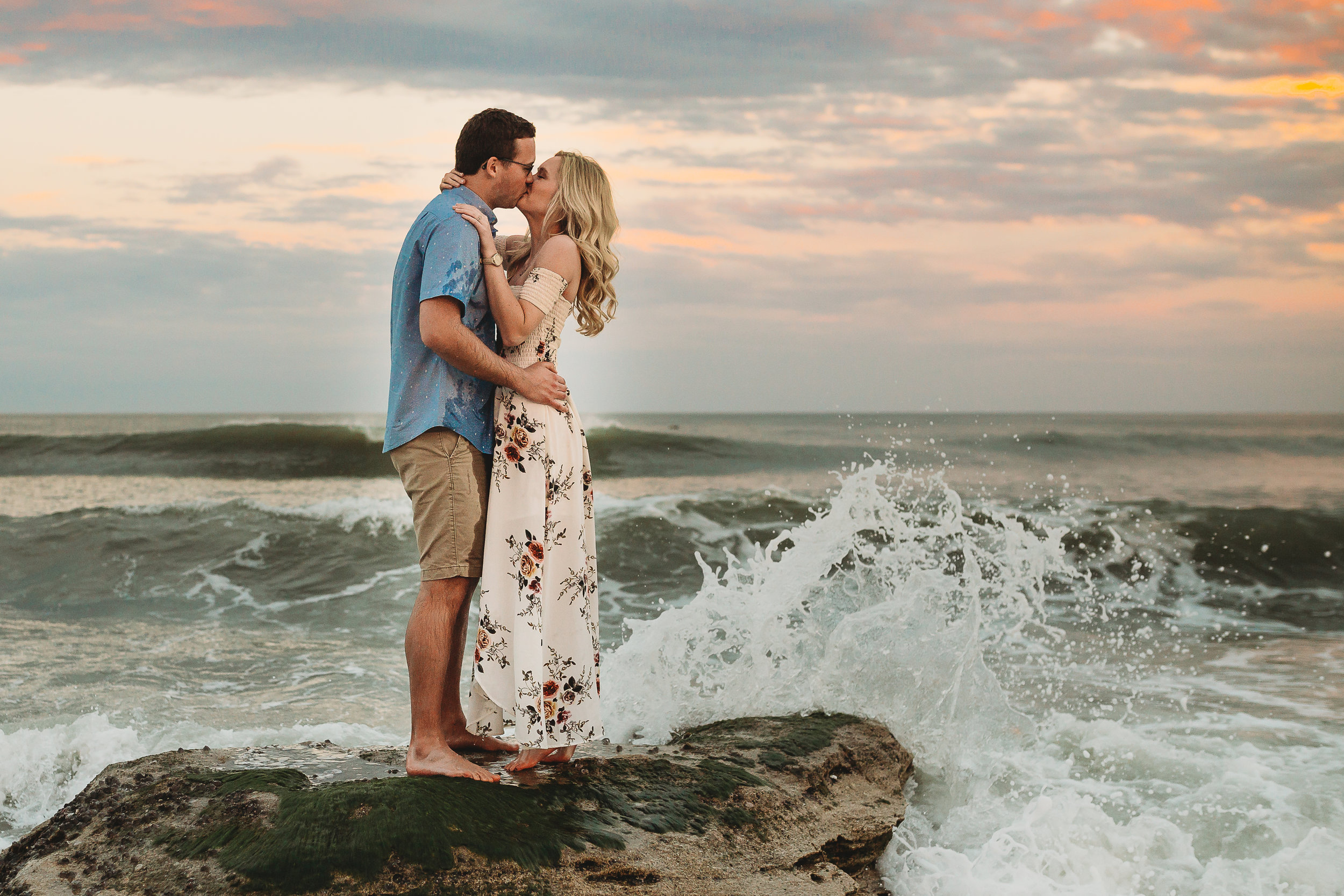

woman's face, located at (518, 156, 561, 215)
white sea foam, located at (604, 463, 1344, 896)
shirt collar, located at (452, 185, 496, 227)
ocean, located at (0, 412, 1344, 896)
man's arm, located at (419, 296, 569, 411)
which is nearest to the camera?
man's arm, located at (419, 296, 569, 411)

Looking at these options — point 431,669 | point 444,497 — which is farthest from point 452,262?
point 431,669

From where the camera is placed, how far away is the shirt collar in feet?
11.0

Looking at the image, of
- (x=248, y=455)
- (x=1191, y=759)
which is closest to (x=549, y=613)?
(x=1191, y=759)

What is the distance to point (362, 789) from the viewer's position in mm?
2975

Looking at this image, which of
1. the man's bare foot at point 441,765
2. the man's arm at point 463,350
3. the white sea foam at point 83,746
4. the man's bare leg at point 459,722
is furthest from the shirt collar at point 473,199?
the white sea foam at point 83,746

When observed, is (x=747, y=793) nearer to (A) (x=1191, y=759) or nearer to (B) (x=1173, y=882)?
(B) (x=1173, y=882)

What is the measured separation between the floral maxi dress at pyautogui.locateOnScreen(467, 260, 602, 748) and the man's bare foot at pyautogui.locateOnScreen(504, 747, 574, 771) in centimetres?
4

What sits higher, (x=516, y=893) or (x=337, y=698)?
(x=516, y=893)

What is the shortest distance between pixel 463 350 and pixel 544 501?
0.62m

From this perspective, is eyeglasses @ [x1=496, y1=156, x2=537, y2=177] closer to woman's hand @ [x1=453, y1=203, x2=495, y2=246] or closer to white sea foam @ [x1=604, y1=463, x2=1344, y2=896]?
woman's hand @ [x1=453, y1=203, x2=495, y2=246]

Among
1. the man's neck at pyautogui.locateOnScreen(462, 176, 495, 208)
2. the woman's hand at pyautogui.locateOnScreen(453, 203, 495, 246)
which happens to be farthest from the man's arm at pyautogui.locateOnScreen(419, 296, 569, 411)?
the man's neck at pyautogui.locateOnScreen(462, 176, 495, 208)

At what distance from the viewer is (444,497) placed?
10.8 ft

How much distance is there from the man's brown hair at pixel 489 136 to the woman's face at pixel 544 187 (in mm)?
127

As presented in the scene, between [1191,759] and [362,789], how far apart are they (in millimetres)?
4728
